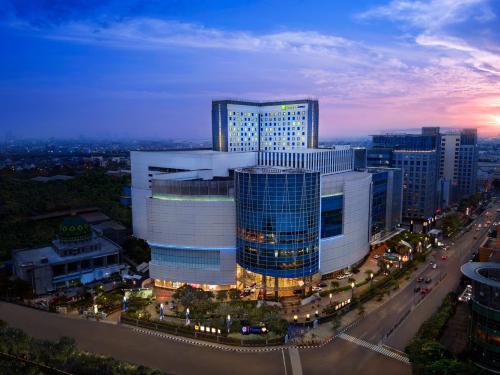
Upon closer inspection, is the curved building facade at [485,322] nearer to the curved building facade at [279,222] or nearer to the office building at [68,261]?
the curved building facade at [279,222]

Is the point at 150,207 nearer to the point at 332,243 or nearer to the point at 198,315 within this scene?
the point at 198,315

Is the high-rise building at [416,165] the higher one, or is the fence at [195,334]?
the high-rise building at [416,165]

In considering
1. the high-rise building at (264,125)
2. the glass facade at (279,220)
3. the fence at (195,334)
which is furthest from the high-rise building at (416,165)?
the fence at (195,334)

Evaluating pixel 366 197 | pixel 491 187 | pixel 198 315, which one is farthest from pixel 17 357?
pixel 491 187

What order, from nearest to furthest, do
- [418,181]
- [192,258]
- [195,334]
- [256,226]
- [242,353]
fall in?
[242,353], [195,334], [256,226], [192,258], [418,181]

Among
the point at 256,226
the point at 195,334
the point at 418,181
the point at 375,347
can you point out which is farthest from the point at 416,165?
the point at 195,334

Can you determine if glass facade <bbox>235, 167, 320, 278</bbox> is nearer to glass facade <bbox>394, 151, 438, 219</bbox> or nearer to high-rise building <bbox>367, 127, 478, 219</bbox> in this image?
glass facade <bbox>394, 151, 438, 219</bbox>

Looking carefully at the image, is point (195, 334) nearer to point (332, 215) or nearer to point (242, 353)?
point (242, 353)
